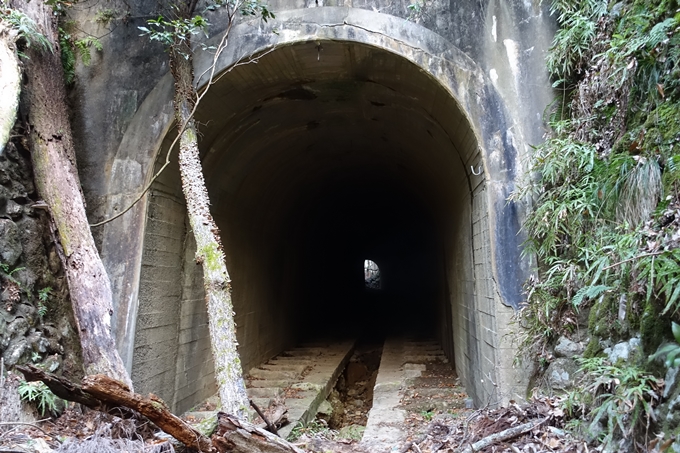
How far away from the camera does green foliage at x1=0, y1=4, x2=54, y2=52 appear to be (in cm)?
412

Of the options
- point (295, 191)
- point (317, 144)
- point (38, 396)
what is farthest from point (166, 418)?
point (295, 191)

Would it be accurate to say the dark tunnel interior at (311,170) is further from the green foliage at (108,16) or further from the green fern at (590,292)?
the green fern at (590,292)

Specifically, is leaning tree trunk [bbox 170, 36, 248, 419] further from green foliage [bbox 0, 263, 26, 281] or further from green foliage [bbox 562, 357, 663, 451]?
green foliage [bbox 562, 357, 663, 451]

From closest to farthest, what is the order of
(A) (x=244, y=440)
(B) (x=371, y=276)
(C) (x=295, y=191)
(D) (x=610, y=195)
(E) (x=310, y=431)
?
(A) (x=244, y=440)
(D) (x=610, y=195)
(E) (x=310, y=431)
(C) (x=295, y=191)
(B) (x=371, y=276)

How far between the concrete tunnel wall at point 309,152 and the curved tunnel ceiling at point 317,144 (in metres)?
0.03

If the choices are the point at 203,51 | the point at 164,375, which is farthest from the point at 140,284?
the point at 203,51

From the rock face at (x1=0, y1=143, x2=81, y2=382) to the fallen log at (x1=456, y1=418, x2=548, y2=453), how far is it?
357 centimetres

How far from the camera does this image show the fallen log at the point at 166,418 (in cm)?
263

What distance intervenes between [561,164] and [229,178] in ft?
14.9

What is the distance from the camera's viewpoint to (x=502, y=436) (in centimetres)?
293

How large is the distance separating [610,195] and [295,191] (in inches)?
262

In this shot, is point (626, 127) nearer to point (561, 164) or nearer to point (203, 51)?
point (561, 164)

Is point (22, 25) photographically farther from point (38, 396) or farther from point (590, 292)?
point (590, 292)

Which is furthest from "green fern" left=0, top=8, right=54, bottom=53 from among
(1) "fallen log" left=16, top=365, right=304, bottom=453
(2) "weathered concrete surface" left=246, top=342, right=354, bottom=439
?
(2) "weathered concrete surface" left=246, top=342, right=354, bottom=439
